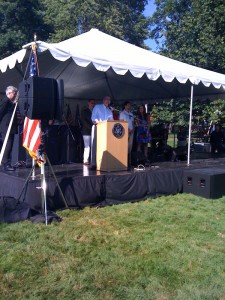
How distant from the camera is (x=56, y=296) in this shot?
296cm

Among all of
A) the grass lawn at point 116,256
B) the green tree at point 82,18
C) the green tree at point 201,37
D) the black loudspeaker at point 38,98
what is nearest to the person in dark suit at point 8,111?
the black loudspeaker at point 38,98

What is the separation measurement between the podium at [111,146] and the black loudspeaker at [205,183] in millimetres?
1240

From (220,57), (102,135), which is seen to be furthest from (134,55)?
(220,57)

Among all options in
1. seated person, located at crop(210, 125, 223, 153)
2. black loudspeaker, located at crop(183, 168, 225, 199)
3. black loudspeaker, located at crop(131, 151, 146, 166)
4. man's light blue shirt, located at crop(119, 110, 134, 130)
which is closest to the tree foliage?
seated person, located at crop(210, 125, 223, 153)

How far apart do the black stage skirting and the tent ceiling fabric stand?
1746 millimetres

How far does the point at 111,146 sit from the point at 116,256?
9.34 ft

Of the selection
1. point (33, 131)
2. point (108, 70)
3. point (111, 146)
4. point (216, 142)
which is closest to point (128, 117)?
point (108, 70)

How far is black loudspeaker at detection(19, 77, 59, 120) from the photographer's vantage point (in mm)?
4695

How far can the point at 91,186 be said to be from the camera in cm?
570

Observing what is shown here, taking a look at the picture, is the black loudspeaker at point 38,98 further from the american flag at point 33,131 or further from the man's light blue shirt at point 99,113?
the man's light blue shirt at point 99,113

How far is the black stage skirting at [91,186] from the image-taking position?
527 centimetres

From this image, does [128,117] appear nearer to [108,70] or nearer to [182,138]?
[108,70]

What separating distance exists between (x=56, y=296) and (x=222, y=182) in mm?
4439

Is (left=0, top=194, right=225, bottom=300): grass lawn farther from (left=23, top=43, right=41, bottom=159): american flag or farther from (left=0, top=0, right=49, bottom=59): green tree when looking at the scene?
(left=0, top=0, right=49, bottom=59): green tree
